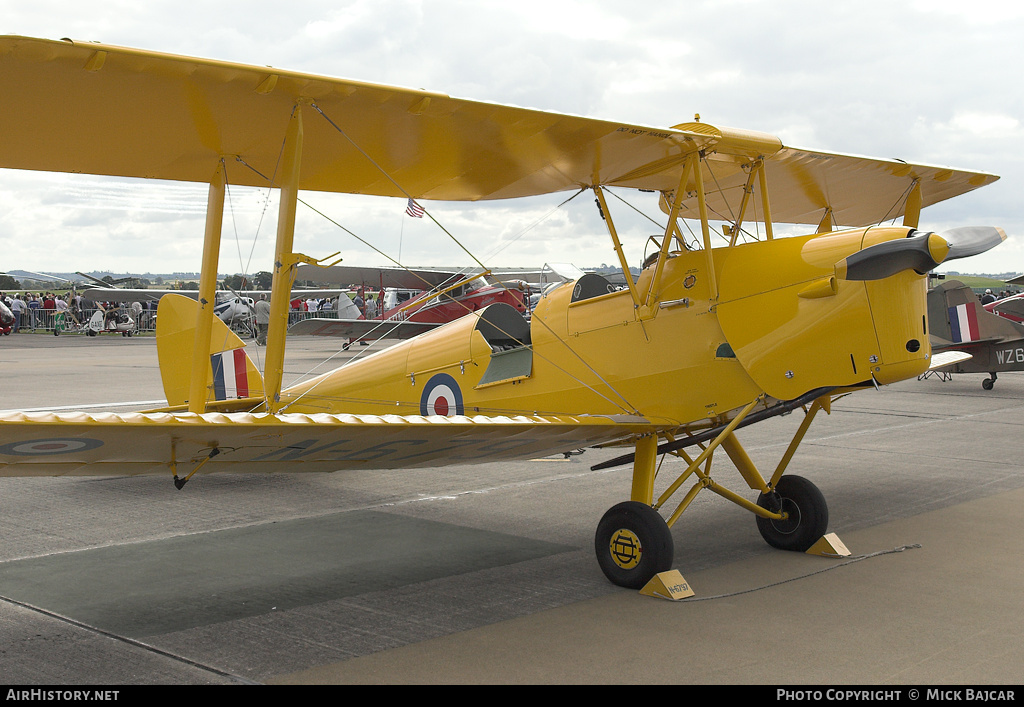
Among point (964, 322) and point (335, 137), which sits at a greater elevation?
point (335, 137)

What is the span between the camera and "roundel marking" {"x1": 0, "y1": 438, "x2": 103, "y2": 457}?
3.35 m

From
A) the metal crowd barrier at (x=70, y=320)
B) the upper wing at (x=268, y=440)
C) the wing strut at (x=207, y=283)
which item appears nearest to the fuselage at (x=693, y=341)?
the upper wing at (x=268, y=440)

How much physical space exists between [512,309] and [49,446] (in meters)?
3.29

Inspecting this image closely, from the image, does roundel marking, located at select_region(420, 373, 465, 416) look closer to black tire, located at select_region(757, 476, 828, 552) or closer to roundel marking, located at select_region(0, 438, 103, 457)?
black tire, located at select_region(757, 476, 828, 552)

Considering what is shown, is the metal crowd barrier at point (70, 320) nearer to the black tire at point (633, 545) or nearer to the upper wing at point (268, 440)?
the upper wing at point (268, 440)

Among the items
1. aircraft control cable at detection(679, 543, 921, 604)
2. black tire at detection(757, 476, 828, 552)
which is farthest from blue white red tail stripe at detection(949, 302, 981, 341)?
black tire at detection(757, 476, 828, 552)

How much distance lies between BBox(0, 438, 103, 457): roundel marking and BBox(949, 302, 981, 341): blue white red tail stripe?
15.3 m

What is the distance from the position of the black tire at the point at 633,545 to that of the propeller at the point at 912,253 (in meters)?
1.67

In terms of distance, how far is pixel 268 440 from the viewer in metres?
4.04

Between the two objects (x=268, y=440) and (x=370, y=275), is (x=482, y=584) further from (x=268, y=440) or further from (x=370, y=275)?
(x=370, y=275)

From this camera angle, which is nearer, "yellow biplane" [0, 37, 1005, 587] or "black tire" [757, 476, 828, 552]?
"yellow biplane" [0, 37, 1005, 587]

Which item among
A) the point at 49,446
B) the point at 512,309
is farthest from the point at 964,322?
the point at 49,446
